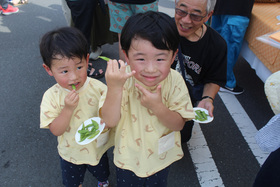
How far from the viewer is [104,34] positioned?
365 cm

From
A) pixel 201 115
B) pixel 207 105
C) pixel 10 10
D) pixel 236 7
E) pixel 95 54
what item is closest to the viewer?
pixel 201 115

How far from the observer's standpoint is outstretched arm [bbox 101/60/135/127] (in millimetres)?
1038

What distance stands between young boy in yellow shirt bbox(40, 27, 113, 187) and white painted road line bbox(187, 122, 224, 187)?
3.29 ft

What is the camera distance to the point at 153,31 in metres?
1.07

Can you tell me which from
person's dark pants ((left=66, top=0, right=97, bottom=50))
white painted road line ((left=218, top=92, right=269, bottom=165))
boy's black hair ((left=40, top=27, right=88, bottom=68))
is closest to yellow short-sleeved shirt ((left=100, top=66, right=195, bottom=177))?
boy's black hair ((left=40, top=27, right=88, bottom=68))

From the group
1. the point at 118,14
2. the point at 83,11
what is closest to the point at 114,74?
the point at 118,14

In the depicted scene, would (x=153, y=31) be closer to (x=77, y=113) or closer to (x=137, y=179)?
(x=77, y=113)

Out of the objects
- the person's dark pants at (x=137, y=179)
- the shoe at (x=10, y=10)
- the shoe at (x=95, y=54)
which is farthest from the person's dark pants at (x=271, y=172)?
the shoe at (x=10, y=10)

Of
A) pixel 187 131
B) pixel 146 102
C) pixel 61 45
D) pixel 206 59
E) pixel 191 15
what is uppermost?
pixel 191 15

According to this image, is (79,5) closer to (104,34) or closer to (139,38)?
(104,34)

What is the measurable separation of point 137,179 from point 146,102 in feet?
1.97

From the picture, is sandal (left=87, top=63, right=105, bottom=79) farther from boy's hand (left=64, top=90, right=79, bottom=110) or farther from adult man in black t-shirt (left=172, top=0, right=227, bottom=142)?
boy's hand (left=64, top=90, right=79, bottom=110)

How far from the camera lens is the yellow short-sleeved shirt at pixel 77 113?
1354 mm

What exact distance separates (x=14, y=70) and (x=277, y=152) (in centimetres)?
374
